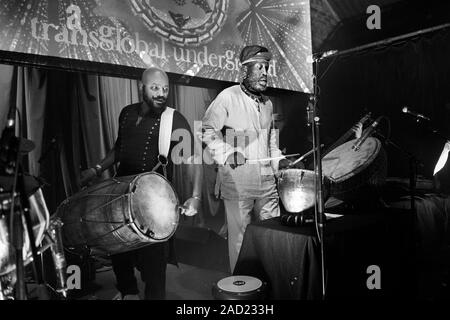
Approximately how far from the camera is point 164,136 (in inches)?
126

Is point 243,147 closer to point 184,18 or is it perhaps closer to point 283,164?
point 283,164

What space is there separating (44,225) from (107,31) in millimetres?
1512

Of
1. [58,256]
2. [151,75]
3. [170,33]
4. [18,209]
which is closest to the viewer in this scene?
[18,209]

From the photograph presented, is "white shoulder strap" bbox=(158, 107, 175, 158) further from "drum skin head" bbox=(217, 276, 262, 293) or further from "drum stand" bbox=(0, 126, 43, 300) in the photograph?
"drum stand" bbox=(0, 126, 43, 300)

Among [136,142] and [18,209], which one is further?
[136,142]

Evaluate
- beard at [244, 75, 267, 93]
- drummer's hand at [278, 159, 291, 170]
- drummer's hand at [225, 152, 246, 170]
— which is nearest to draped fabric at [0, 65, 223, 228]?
drummer's hand at [225, 152, 246, 170]

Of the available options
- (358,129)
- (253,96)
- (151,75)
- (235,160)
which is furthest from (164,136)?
(358,129)

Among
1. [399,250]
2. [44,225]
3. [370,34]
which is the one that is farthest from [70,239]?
[370,34]

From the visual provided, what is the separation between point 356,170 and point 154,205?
5.74 ft

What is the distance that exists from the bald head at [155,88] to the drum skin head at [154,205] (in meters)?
0.62

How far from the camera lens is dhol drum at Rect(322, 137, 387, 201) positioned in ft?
11.0

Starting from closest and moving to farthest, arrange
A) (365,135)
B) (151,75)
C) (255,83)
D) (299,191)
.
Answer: (299,191) → (151,75) → (255,83) → (365,135)

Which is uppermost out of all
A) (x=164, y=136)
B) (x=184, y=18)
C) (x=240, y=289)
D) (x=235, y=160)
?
(x=184, y=18)
